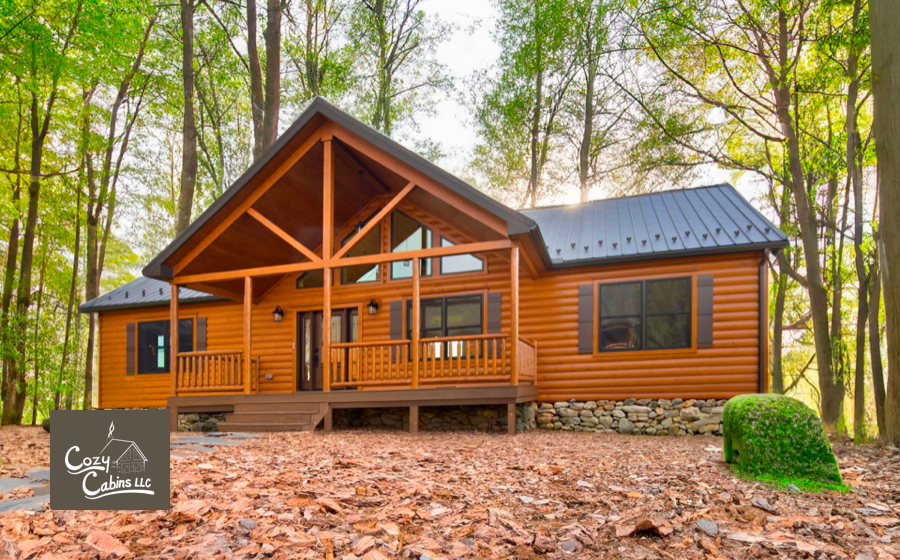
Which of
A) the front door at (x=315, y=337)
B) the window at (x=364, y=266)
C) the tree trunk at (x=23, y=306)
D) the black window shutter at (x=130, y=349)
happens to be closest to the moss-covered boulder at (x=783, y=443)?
the window at (x=364, y=266)

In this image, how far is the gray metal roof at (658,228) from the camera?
997 centimetres

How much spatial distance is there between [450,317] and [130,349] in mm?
8442

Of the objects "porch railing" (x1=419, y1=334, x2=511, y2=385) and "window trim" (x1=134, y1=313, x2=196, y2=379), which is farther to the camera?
"window trim" (x1=134, y1=313, x2=196, y2=379)

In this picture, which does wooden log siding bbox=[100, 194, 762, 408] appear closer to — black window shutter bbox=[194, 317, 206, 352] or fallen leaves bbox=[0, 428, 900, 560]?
black window shutter bbox=[194, 317, 206, 352]

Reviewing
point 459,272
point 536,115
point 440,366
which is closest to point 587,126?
point 536,115

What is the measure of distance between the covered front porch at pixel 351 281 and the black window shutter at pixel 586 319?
0.98m

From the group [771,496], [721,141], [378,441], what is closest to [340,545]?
[771,496]

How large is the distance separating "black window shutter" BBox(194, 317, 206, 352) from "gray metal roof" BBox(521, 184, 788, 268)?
828cm

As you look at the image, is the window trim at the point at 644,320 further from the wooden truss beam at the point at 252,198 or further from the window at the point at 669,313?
the wooden truss beam at the point at 252,198

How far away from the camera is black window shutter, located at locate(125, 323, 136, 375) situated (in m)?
13.9

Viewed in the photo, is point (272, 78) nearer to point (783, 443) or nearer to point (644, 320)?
point (644, 320)

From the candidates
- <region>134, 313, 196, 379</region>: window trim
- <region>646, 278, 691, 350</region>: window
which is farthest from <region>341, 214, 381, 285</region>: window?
<region>646, 278, 691, 350</region>: window

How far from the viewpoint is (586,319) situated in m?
10.7

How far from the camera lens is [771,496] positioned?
3967 millimetres
